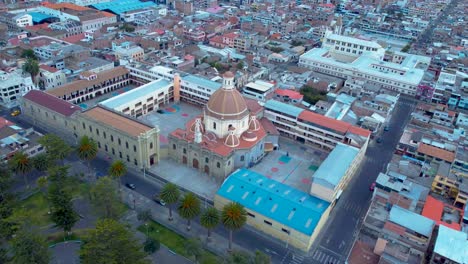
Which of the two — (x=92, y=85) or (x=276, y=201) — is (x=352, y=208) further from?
(x=92, y=85)

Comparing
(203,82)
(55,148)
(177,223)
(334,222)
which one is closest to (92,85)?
(203,82)

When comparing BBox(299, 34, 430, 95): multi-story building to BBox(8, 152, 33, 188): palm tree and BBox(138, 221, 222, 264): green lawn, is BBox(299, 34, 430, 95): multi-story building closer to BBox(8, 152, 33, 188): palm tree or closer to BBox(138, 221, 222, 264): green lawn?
BBox(138, 221, 222, 264): green lawn

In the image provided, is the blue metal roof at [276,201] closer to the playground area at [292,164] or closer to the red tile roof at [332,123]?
the playground area at [292,164]

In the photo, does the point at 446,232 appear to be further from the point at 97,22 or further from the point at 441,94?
the point at 97,22

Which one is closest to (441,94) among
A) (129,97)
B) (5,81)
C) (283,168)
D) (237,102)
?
(283,168)

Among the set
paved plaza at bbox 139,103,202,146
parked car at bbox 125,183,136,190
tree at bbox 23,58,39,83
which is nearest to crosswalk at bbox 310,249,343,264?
parked car at bbox 125,183,136,190

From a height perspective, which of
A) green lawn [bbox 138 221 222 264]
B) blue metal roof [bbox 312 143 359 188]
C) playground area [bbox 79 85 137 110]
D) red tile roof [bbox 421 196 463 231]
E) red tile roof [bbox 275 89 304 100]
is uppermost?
red tile roof [bbox 275 89 304 100]
